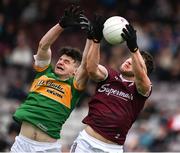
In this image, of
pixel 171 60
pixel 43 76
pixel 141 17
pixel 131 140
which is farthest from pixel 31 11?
pixel 43 76

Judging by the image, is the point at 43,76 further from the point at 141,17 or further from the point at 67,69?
the point at 141,17

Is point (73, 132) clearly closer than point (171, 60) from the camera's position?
Yes

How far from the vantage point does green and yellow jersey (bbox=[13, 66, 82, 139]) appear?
10961 mm

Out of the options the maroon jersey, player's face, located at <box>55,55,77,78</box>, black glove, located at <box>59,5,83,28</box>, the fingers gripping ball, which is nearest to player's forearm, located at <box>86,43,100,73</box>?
the fingers gripping ball

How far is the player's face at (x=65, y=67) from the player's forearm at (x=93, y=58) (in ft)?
3.13

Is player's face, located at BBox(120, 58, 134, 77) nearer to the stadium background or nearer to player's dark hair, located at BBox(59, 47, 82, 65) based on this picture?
player's dark hair, located at BBox(59, 47, 82, 65)

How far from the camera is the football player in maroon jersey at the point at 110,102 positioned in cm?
1033

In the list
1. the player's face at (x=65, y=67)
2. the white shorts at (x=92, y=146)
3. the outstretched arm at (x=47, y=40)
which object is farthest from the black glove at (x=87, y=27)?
the white shorts at (x=92, y=146)

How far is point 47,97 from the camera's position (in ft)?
36.4

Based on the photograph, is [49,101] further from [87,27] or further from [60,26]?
[87,27]

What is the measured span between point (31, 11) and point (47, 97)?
10.4m

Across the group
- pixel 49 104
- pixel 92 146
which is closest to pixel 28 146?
pixel 49 104

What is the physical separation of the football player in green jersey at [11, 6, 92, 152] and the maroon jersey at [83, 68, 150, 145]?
43cm

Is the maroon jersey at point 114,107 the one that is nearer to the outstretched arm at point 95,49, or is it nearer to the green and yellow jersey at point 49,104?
the outstretched arm at point 95,49
